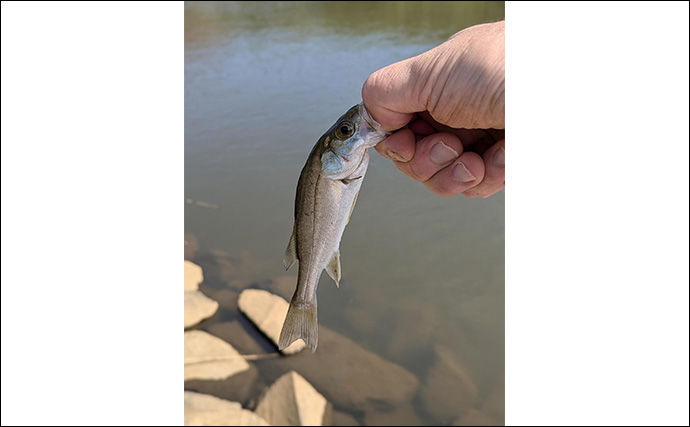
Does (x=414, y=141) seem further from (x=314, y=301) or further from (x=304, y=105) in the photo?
(x=304, y=105)

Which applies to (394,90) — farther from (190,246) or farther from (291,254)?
(190,246)

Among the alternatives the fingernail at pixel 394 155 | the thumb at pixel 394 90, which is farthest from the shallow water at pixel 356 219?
the thumb at pixel 394 90

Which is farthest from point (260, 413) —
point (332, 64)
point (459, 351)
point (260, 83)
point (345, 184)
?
point (260, 83)

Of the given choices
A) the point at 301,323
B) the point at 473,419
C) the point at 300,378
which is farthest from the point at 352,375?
the point at 301,323

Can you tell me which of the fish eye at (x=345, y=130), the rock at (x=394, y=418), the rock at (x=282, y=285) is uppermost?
the fish eye at (x=345, y=130)

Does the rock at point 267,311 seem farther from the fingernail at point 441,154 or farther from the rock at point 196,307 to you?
the fingernail at point 441,154

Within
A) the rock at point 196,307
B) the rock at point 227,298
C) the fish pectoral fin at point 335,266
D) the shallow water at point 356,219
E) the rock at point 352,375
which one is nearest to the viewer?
the fish pectoral fin at point 335,266

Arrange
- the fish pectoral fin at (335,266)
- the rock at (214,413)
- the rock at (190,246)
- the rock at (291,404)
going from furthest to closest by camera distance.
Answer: the rock at (190,246) → the rock at (291,404) → the rock at (214,413) → the fish pectoral fin at (335,266)
